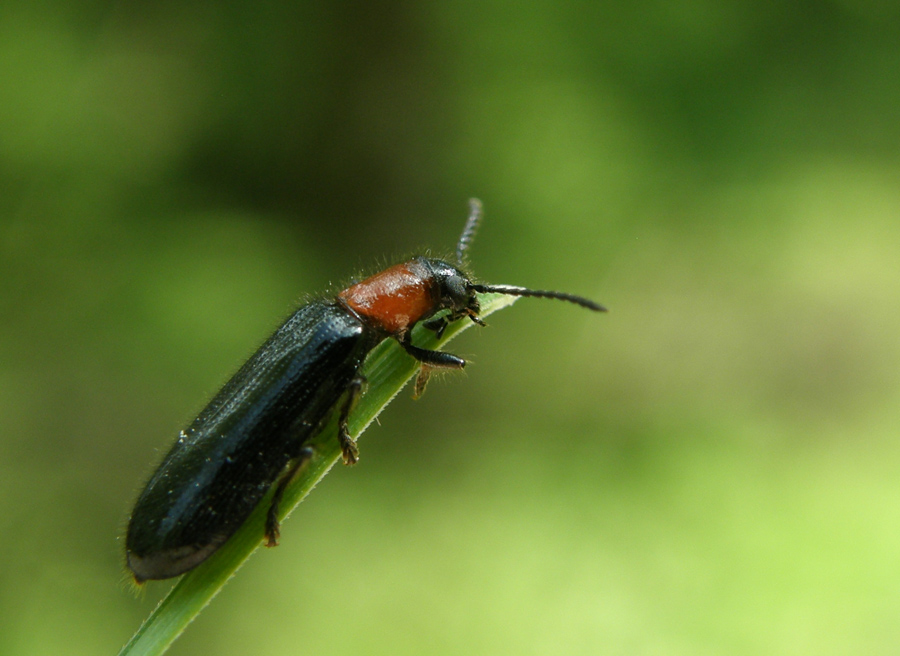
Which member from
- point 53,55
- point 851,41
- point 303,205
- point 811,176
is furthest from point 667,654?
point 851,41

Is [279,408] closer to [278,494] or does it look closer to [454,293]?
[278,494]

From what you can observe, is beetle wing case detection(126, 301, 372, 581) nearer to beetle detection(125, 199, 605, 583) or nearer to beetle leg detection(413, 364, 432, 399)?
beetle detection(125, 199, 605, 583)

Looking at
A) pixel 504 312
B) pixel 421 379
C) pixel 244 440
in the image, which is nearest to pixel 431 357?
pixel 421 379

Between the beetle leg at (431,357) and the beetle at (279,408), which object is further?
the beetle leg at (431,357)

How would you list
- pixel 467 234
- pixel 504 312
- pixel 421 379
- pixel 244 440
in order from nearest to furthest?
1. pixel 244 440
2. pixel 421 379
3. pixel 467 234
4. pixel 504 312

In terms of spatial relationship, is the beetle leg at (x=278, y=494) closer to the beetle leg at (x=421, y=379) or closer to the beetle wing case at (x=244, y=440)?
the beetle wing case at (x=244, y=440)

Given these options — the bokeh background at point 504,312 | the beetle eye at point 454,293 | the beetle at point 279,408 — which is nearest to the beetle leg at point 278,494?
the beetle at point 279,408
